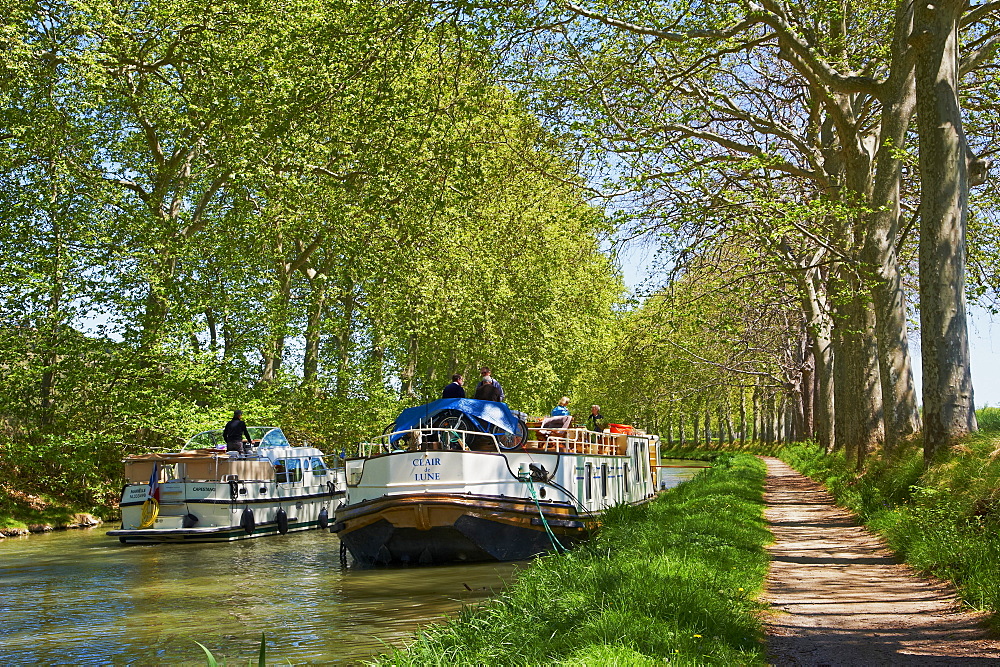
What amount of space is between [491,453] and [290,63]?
17326 mm

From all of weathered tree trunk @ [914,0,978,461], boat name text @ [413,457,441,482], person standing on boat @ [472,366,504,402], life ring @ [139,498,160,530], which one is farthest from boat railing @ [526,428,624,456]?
life ring @ [139,498,160,530]

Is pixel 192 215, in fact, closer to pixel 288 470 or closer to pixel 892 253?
pixel 288 470

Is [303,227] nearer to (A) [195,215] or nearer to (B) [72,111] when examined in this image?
(A) [195,215]

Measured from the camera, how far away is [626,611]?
324 inches

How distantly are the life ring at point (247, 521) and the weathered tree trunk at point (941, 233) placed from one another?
18.8 metres

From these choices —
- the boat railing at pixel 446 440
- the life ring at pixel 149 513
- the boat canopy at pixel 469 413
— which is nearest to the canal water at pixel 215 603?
the life ring at pixel 149 513

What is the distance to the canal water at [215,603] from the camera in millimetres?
12016

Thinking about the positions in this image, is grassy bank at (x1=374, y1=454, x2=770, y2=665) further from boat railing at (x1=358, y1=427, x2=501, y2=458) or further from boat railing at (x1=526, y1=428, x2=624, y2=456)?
boat railing at (x1=526, y1=428, x2=624, y2=456)

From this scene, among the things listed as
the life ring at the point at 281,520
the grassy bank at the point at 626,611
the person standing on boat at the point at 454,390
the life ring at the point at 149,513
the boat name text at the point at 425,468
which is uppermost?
the person standing on boat at the point at 454,390

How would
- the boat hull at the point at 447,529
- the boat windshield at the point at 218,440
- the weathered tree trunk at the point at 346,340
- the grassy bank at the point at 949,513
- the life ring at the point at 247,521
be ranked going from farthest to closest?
the weathered tree trunk at the point at 346,340, the boat windshield at the point at 218,440, the life ring at the point at 247,521, the boat hull at the point at 447,529, the grassy bank at the point at 949,513

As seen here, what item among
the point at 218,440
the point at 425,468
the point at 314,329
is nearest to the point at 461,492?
the point at 425,468

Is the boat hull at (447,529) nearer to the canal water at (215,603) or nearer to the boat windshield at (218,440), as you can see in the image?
the canal water at (215,603)

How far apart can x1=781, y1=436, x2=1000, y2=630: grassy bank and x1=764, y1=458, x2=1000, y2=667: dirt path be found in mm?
228

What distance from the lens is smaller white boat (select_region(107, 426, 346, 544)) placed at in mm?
26906
